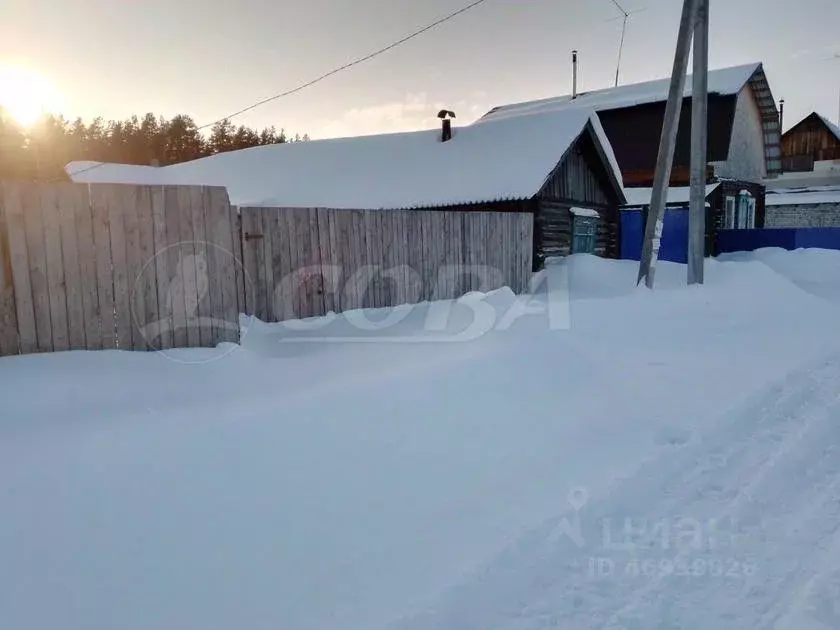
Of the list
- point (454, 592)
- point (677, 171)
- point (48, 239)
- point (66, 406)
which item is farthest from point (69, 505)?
point (677, 171)

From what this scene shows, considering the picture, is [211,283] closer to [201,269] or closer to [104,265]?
[201,269]

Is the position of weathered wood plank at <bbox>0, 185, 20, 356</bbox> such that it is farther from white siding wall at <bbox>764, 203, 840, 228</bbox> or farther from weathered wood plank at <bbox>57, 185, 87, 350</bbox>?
white siding wall at <bbox>764, 203, 840, 228</bbox>

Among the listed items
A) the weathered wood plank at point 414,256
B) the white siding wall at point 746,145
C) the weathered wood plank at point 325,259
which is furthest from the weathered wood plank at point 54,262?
the white siding wall at point 746,145

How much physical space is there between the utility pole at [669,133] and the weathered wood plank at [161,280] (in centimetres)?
763

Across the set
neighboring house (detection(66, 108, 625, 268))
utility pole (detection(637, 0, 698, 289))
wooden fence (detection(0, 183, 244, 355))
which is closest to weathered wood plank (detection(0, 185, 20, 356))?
wooden fence (detection(0, 183, 244, 355))

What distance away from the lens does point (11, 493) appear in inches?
105

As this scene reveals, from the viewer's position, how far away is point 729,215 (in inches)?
895

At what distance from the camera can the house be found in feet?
59.0

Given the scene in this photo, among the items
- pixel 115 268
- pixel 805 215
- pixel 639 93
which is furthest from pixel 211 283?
pixel 805 215

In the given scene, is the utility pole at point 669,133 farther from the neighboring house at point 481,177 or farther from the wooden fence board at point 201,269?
the wooden fence board at point 201,269

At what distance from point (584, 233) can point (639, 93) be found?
38.3ft

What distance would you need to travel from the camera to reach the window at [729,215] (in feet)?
73.6

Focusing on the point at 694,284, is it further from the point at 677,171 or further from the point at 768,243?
the point at 677,171

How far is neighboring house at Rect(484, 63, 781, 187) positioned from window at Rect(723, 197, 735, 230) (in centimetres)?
99
